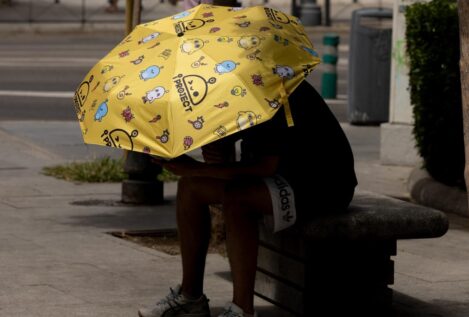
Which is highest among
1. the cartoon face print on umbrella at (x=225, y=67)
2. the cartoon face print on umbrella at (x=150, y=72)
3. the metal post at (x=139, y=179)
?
the cartoon face print on umbrella at (x=225, y=67)

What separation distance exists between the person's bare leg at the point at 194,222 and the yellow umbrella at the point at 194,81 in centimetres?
51

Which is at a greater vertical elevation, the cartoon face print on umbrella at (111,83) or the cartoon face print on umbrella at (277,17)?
the cartoon face print on umbrella at (277,17)

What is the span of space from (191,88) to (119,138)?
0.38m

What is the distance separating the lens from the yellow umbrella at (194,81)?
18.2ft

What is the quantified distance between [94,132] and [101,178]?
4681mm

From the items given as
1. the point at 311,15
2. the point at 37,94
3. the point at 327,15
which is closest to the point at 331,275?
the point at 37,94

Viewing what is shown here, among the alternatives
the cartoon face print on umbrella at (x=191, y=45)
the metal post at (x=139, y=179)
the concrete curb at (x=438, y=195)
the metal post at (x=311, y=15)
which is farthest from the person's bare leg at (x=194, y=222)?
the metal post at (x=311, y=15)

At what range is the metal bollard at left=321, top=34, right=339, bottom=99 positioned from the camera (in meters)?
17.1

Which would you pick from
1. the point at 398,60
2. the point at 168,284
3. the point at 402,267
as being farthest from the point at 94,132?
the point at 398,60

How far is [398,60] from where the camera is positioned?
11734mm

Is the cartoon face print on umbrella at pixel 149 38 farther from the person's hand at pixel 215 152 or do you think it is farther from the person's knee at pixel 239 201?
the person's knee at pixel 239 201

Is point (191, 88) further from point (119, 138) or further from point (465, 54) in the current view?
point (465, 54)

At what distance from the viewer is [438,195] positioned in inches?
373

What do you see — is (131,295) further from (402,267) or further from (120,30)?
(120,30)
